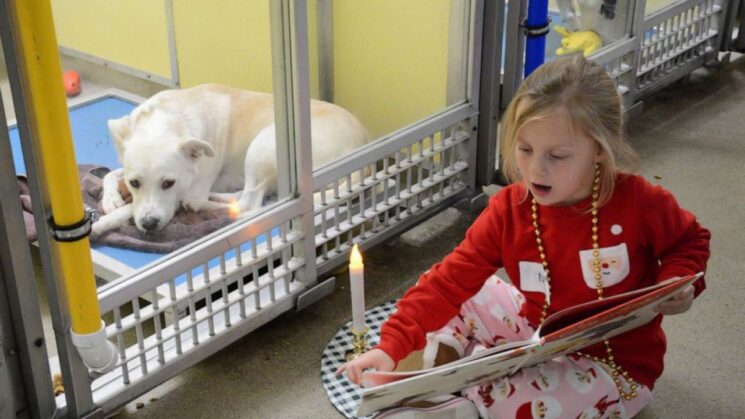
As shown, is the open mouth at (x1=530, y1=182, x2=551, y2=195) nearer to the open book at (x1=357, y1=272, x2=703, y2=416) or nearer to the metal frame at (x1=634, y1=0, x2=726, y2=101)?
the open book at (x1=357, y1=272, x2=703, y2=416)

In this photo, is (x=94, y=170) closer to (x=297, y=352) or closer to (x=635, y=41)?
(x=297, y=352)

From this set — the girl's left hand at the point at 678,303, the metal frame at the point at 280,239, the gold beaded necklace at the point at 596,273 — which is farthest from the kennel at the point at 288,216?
the girl's left hand at the point at 678,303

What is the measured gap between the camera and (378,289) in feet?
6.51

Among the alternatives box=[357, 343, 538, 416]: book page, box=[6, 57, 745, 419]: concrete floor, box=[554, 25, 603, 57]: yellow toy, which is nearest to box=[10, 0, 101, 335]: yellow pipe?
box=[6, 57, 745, 419]: concrete floor

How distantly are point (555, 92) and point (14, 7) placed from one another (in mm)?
724

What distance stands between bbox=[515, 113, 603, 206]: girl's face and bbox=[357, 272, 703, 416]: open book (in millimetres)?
186

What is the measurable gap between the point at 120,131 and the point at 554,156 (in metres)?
0.72

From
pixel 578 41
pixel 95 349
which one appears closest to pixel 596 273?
pixel 95 349

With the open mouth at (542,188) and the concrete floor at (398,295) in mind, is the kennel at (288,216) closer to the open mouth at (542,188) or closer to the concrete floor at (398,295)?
the concrete floor at (398,295)

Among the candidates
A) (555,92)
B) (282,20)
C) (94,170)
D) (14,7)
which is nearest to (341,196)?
(282,20)

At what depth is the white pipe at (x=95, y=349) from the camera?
1.39 m

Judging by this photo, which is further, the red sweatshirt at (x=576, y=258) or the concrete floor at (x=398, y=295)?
the concrete floor at (x=398, y=295)

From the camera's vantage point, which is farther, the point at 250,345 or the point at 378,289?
the point at 378,289

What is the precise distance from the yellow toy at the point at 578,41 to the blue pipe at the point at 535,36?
0.25m
